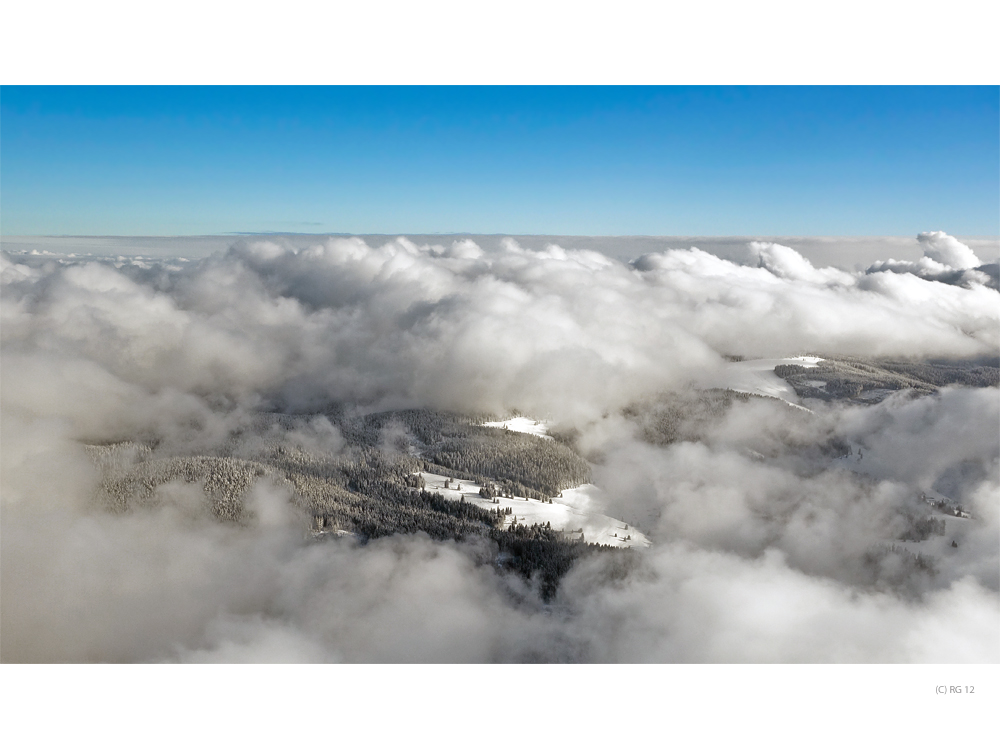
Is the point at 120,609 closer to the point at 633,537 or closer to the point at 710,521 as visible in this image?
the point at 633,537

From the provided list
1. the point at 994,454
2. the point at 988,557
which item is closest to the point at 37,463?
the point at 988,557

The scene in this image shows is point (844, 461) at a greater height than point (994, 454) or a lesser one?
lesser

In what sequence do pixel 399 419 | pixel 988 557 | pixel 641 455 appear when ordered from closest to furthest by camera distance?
pixel 988 557
pixel 641 455
pixel 399 419

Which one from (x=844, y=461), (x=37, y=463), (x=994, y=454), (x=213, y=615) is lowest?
(x=844, y=461)

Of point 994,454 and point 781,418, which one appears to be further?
point 781,418

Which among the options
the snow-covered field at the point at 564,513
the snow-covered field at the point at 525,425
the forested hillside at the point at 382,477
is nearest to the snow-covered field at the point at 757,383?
the snow-covered field at the point at 525,425

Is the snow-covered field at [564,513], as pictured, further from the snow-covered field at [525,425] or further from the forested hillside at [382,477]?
the snow-covered field at [525,425]

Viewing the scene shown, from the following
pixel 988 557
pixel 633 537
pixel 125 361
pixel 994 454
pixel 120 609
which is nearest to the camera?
pixel 120 609

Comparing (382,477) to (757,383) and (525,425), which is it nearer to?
(525,425)
